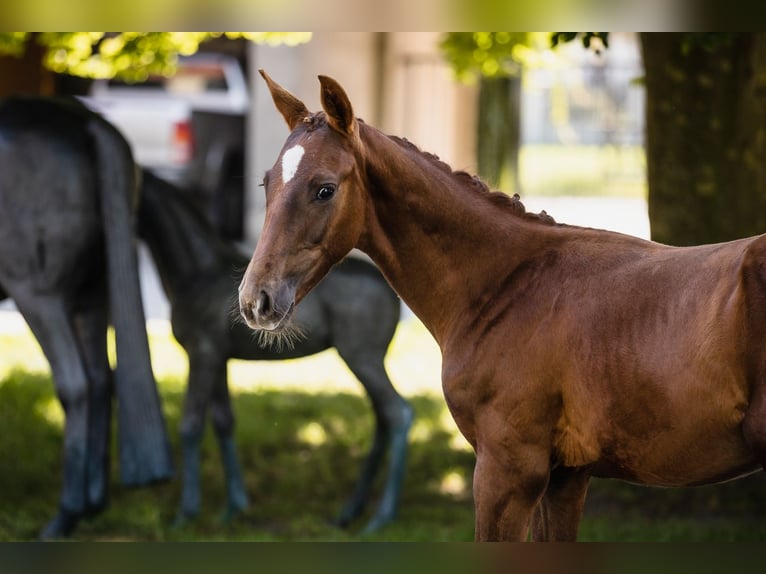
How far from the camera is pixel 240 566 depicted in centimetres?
320

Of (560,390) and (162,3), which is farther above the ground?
(162,3)

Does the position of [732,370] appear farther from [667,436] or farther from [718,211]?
[718,211]

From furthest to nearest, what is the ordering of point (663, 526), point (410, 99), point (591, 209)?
point (591, 209) < point (410, 99) < point (663, 526)

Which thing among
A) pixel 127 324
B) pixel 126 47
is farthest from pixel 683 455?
pixel 126 47

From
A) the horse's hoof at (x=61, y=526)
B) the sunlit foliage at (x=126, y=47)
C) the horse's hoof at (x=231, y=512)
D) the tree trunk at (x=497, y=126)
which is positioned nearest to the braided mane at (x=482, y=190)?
the horse's hoof at (x=61, y=526)

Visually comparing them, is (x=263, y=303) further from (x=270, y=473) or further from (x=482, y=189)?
(x=270, y=473)

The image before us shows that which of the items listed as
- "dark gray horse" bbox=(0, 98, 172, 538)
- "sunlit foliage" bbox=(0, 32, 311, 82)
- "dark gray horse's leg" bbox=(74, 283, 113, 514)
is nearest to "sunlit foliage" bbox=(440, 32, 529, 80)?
"sunlit foliage" bbox=(0, 32, 311, 82)

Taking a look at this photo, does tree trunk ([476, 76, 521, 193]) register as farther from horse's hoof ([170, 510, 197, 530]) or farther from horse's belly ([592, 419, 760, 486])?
horse's belly ([592, 419, 760, 486])

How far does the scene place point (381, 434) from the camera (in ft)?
19.3

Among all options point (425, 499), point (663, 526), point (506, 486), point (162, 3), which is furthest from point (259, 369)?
point (506, 486)

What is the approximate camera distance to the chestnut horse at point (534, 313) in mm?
2629

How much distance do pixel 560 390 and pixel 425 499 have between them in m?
3.72

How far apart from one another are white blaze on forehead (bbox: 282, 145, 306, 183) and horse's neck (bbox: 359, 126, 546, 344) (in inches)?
10.8

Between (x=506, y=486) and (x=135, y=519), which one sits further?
(x=135, y=519)
